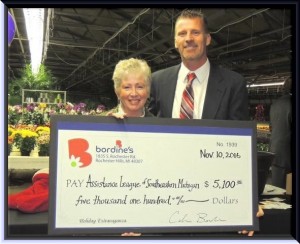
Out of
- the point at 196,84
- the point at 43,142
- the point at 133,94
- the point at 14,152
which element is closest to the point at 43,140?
the point at 43,142

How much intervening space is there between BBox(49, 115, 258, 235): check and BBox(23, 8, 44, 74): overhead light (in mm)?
264

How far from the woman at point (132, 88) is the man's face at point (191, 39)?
167 millimetres

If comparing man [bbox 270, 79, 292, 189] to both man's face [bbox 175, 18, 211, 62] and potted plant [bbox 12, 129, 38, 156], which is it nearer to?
man's face [bbox 175, 18, 211, 62]

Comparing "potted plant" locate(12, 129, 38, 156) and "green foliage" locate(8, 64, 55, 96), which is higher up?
"green foliage" locate(8, 64, 55, 96)

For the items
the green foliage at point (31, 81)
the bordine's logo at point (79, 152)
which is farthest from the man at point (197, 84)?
the green foliage at point (31, 81)

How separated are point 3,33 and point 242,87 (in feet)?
3.08

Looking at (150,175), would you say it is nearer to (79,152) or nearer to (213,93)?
(79,152)

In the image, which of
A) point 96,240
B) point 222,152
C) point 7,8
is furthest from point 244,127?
point 7,8

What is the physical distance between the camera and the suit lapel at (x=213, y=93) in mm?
1318

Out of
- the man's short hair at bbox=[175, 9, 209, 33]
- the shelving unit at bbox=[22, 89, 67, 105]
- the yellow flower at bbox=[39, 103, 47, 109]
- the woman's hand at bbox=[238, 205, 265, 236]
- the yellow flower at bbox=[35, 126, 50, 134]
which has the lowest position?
the woman's hand at bbox=[238, 205, 265, 236]

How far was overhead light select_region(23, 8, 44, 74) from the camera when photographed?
4.16 feet

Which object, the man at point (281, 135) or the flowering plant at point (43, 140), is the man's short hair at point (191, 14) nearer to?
the man at point (281, 135)

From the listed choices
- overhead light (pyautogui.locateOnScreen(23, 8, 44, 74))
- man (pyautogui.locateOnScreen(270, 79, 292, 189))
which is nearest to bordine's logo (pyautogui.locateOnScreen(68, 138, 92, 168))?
overhead light (pyautogui.locateOnScreen(23, 8, 44, 74))
